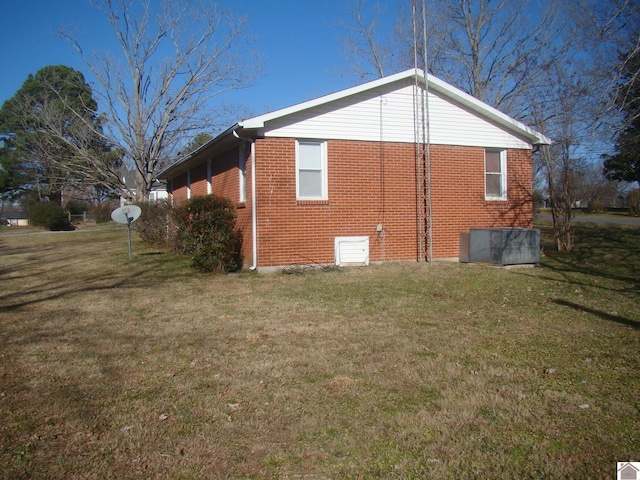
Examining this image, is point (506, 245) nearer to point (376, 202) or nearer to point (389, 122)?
point (376, 202)

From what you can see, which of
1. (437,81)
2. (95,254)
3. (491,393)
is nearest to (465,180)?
(437,81)

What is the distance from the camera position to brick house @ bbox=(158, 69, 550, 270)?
11.5 m

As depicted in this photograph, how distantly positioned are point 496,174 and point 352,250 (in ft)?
15.5

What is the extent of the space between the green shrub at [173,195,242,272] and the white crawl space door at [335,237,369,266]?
2.44 meters

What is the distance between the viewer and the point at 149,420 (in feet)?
12.7

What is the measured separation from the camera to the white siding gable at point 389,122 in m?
11.6

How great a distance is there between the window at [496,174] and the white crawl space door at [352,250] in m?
3.95

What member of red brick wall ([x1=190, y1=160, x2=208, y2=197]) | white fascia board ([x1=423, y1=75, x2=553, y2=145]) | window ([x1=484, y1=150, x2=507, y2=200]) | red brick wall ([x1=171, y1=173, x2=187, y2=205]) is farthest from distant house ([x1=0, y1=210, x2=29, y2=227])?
window ([x1=484, y1=150, x2=507, y2=200])

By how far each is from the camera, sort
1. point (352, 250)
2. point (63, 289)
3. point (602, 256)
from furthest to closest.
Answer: point (602, 256), point (352, 250), point (63, 289)

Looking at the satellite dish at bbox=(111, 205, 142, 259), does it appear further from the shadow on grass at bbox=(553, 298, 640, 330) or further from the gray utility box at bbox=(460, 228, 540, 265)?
the shadow on grass at bbox=(553, 298, 640, 330)

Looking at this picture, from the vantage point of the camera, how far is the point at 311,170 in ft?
38.9

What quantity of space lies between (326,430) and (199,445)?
0.89m

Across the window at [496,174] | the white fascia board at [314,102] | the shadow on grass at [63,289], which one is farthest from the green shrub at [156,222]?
the window at [496,174]

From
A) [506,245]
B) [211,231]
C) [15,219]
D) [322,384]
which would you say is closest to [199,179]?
[211,231]
